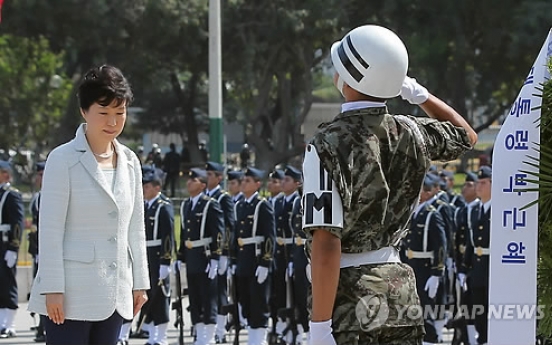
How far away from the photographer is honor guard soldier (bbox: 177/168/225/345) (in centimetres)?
1153

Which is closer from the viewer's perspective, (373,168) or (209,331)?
(373,168)

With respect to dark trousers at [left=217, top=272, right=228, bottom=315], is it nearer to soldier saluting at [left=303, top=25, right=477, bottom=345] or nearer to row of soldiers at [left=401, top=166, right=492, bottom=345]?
row of soldiers at [left=401, top=166, right=492, bottom=345]

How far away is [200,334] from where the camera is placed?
1157cm

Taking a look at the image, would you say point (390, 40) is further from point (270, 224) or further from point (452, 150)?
point (270, 224)

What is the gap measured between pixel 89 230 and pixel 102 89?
565 mm

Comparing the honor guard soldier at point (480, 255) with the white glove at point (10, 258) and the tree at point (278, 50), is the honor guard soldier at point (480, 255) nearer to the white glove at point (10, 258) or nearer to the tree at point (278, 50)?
the white glove at point (10, 258)

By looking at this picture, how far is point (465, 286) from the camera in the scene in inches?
433

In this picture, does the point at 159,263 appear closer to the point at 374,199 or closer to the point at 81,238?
the point at 81,238

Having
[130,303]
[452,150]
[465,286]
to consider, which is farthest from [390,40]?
[465,286]

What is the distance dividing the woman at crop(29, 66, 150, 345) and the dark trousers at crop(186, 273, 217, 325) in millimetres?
6990

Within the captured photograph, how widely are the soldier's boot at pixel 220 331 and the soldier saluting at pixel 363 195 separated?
841cm

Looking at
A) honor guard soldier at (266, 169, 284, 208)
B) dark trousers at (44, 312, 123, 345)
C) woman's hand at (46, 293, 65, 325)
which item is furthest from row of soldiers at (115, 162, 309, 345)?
woman's hand at (46, 293, 65, 325)

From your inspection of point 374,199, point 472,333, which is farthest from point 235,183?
point 374,199

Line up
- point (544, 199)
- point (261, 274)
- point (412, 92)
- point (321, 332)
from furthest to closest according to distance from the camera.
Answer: point (261, 274) < point (544, 199) < point (412, 92) < point (321, 332)
